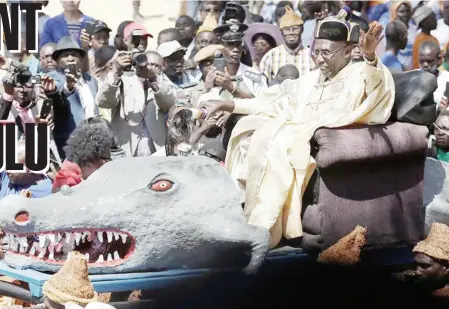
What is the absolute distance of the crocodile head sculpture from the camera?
257 inches

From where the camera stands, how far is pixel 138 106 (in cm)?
962

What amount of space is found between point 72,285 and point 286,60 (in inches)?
251

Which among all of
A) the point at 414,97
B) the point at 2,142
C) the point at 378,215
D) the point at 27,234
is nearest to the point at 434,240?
the point at 378,215

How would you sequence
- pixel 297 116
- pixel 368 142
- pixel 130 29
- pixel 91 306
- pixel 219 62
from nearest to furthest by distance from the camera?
pixel 91 306 < pixel 368 142 < pixel 297 116 < pixel 219 62 < pixel 130 29

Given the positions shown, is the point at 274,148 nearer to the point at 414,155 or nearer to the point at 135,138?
the point at 414,155

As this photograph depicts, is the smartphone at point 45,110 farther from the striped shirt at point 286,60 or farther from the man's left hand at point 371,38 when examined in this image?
the man's left hand at point 371,38

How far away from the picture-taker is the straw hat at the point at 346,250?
708 centimetres

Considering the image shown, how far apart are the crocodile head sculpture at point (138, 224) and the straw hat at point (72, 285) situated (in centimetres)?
59

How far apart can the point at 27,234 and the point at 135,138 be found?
10.5 feet

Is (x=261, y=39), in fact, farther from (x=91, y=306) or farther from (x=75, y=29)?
(x=91, y=306)

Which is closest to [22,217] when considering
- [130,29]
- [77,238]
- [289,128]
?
[77,238]

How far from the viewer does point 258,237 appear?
6.80 m

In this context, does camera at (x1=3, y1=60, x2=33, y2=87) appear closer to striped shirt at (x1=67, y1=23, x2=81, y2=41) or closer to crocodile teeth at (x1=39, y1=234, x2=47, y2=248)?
striped shirt at (x1=67, y1=23, x2=81, y2=41)

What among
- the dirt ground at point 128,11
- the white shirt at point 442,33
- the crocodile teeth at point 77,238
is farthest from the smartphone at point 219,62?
the white shirt at point 442,33
